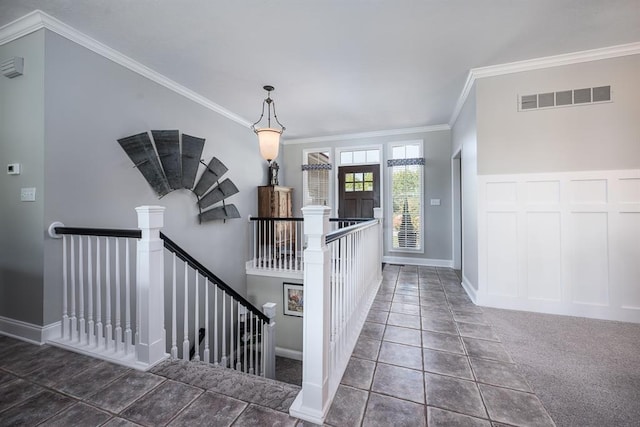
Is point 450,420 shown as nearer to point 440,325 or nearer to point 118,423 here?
point 440,325

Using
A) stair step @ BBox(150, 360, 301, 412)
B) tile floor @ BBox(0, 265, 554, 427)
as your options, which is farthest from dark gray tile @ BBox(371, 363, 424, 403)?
stair step @ BBox(150, 360, 301, 412)

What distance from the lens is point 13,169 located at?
230cm

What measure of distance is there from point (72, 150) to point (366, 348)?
3.15m

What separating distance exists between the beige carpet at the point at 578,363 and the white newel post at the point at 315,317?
126cm

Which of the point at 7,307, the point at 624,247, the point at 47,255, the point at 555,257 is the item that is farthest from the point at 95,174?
the point at 624,247

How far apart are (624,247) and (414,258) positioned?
2.98 meters

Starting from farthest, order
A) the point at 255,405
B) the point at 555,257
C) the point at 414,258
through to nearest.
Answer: the point at 414,258 → the point at 555,257 → the point at 255,405

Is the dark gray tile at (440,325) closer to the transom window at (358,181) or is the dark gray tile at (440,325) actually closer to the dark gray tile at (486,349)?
the dark gray tile at (486,349)

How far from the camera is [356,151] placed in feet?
18.8

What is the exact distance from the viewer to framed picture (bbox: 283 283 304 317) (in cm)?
455

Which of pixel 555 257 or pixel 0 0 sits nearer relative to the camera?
pixel 0 0

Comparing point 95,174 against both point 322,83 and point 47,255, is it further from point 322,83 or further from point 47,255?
point 322,83

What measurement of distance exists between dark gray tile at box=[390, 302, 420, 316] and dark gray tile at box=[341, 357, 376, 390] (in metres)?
1.08

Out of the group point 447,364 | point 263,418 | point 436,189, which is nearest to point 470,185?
point 436,189
